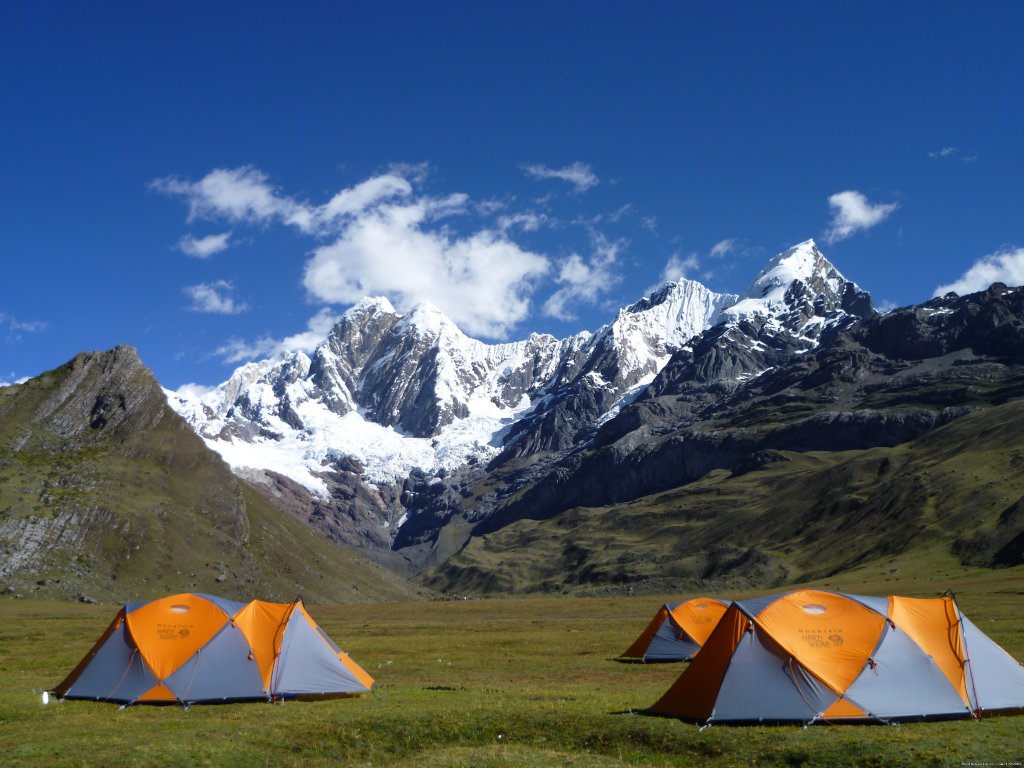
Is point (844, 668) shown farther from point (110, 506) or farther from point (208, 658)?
point (110, 506)

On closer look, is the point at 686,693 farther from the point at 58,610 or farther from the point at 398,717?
the point at 58,610

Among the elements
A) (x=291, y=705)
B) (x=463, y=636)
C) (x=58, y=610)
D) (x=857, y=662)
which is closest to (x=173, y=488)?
(x=58, y=610)

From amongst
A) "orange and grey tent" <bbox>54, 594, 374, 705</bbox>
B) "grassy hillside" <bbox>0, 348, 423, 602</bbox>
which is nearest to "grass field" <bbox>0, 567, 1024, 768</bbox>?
"orange and grey tent" <bbox>54, 594, 374, 705</bbox>

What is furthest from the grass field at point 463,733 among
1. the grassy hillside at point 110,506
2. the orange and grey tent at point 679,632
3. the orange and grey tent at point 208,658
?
the grassy hillside at point 110,506

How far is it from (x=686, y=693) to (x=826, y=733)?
4.88 m

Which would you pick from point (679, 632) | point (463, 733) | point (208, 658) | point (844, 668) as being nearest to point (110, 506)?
point (679, 632)

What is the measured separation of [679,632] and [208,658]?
26511 millimetres

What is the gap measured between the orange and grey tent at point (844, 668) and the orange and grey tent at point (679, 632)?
787 inches

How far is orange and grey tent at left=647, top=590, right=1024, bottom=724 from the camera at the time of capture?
1024 inches

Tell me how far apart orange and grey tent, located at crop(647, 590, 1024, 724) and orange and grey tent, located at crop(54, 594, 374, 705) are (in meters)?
13.9

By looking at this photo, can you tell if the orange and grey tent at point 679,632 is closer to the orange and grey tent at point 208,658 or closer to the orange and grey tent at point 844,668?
the orange and grey tent at point 208,658

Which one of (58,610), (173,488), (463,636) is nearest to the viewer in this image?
(463,636)

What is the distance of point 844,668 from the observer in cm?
2658

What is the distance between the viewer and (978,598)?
9200cm
